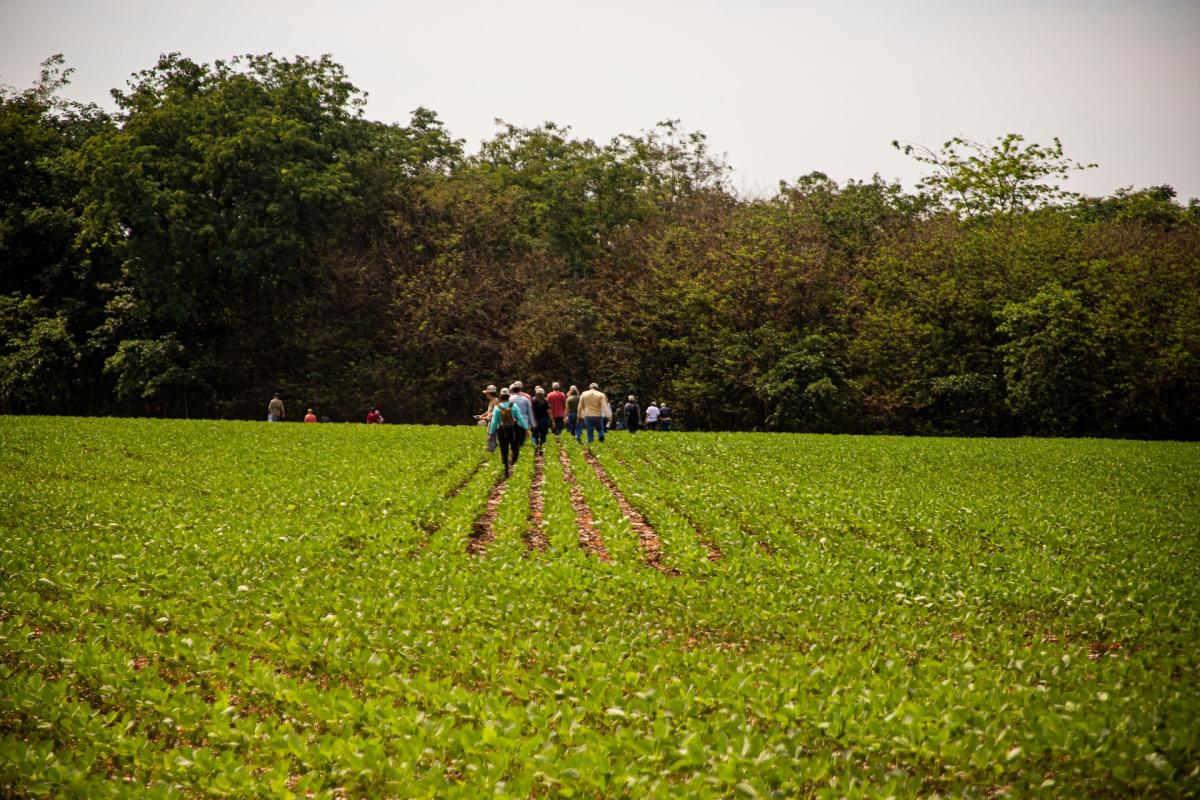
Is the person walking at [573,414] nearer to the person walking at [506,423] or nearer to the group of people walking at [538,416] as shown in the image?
the group of people walking at [538,416]

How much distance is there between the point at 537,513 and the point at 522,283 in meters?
42.4

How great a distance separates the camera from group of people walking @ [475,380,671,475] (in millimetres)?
21797

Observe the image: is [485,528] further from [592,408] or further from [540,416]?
[592,408]

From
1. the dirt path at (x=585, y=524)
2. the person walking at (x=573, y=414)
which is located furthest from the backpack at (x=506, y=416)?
the person walking at (x=573, y=414)

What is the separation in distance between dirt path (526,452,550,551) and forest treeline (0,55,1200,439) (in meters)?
29.5

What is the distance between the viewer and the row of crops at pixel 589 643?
599 centimetres

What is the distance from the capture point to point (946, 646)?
349 inches

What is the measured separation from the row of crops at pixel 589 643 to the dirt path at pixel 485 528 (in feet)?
0.32

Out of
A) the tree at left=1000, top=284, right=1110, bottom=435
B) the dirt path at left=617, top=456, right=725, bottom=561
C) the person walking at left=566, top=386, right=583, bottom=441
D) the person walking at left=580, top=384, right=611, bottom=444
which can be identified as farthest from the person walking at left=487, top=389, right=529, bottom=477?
the tree at left=1000, top=284, right=1110, bottom=435

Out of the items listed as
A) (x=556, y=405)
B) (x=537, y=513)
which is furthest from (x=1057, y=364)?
(x=537, y=513)

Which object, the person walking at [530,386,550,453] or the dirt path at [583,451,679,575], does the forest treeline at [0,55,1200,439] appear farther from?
the dirt path at [583,451,679,575]

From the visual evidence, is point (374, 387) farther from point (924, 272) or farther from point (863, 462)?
point (863, 462)

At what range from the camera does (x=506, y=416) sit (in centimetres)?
2169

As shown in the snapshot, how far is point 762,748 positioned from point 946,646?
11.3 ft
